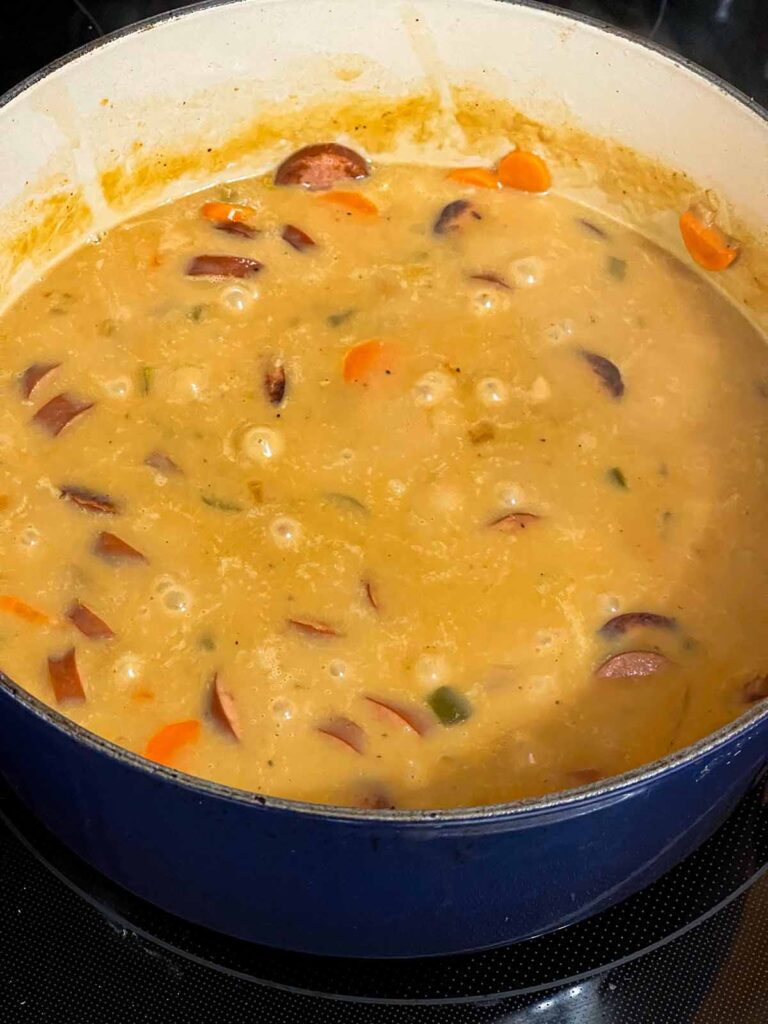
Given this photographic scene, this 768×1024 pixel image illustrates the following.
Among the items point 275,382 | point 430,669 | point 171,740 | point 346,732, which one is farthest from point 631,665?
point 275,382

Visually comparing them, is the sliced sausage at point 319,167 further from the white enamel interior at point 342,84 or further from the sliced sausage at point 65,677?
the sliced sausage at point 65,677

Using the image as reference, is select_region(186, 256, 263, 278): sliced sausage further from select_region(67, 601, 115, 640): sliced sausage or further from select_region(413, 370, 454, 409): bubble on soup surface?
select_region(67, 601, 115, 640): sliced sausage

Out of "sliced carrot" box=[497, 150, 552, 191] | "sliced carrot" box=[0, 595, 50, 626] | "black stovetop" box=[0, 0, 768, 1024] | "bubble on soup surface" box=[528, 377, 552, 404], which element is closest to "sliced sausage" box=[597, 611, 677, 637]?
"black stovetop" box=[0, 0, 768, 1024]

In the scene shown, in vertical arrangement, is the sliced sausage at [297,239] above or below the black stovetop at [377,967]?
above

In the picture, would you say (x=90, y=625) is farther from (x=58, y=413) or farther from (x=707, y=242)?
(x=707, y=242)

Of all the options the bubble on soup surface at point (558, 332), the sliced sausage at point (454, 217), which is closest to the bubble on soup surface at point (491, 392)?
the bubble on soup surface at point (558, 332)

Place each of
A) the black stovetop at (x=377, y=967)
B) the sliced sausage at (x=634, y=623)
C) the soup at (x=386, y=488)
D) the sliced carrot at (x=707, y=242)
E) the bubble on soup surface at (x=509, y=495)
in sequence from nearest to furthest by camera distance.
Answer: the black stovetop at (x=377, y=967) < the soup at (x=386, y=488) < the sliced sausage at (x=634, y=623) < the bubble on soup surface at (x=509, y=495) < the sliced carrot at (x=707, y=242)
